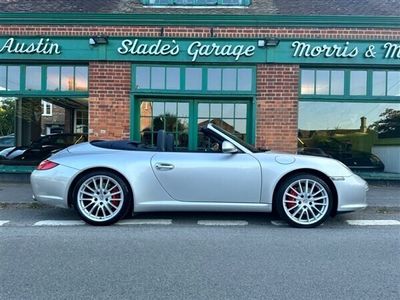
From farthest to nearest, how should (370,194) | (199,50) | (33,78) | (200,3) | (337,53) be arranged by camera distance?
1. (200,3)
2. (33,78)
3. (199,50)
4. (337,53)
5. (370,194)

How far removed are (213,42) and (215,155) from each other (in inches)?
185

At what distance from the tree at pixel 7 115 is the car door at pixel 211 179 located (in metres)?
6.04

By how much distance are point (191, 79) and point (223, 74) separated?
75cm

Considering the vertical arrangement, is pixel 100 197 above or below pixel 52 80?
below

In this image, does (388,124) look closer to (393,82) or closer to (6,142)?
(393,82)

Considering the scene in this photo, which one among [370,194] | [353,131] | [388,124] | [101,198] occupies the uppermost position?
[388,124]

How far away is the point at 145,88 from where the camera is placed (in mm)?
10164

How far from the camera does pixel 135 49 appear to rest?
1005 centimetres

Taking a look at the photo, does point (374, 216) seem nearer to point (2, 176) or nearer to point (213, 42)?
point (213, 42)

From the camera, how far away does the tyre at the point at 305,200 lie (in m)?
5.94

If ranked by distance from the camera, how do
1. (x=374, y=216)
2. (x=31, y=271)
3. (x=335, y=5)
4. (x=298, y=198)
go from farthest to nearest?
(x=335, y=5) → (x=374, y=216) → (x=298, y=198) → (x=31, y=271)

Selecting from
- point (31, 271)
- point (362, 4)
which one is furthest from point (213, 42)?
point (31, 271)

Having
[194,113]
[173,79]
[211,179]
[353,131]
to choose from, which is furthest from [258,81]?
[211,179]

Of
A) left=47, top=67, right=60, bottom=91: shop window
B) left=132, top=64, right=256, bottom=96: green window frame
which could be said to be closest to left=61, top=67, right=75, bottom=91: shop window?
left=47, top=67, right=60, bottom=91: shop window
